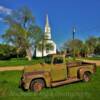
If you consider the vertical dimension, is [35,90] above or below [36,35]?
below

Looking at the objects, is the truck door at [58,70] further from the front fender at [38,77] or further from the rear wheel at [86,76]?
the rear wheel at [86,76]

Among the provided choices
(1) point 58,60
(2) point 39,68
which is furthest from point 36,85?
(1) point 58,60

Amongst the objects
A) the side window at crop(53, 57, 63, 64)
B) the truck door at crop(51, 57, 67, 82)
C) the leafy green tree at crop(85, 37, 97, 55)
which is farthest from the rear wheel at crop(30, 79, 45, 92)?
the leafy green tree at crop(85, 37, 97, 55)

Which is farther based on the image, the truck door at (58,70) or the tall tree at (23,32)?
the tall tree at (23,32)

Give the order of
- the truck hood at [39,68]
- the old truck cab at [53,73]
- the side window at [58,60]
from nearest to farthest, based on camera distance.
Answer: the old truck cab at [53,73] → the truck hood at [39,68] → the side window at [58,60]

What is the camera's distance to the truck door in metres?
15.5

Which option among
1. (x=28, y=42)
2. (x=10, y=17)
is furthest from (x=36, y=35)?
(x=10, y=17)

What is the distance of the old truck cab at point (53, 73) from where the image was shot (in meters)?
14.7

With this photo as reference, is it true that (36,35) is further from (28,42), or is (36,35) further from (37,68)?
(37,68)

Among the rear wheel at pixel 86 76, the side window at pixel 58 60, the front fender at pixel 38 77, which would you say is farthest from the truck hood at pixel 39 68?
the rear wheel at pixel 86 76

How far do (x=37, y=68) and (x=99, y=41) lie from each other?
10580 cm

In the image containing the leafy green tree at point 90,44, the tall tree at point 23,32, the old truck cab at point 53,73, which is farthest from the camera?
the leafy green tree at point 90,44

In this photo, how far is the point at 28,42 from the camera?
69312 millimetres

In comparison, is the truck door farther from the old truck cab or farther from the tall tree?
the tall tree
